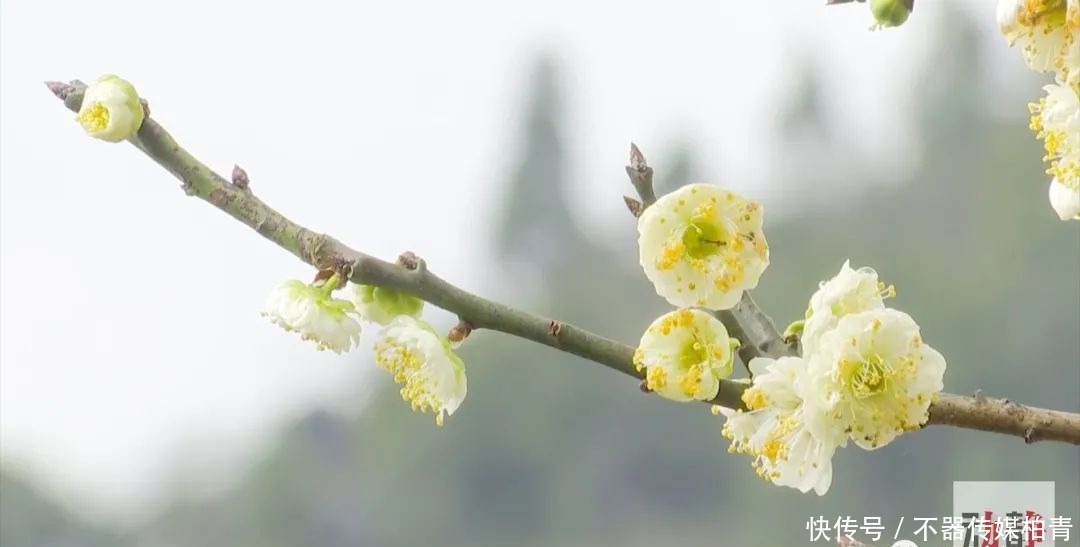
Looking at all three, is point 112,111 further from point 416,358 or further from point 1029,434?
point 1029,434

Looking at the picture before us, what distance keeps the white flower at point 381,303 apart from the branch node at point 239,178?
5 cm

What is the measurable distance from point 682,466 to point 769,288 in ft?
1.05

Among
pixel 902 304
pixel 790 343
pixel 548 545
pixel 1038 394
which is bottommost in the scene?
pixel 790 343

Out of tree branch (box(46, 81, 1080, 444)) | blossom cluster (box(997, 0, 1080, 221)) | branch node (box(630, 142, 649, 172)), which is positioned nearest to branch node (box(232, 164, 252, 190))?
tree branch (box(46, 81, 1080, 444))

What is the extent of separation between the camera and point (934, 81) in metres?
2.03

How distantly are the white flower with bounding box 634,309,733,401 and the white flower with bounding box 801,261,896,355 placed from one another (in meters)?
0.02

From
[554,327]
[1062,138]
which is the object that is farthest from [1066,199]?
[554,327]

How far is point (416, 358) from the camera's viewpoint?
1.24 feet

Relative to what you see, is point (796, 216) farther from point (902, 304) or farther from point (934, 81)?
point (934, 81)

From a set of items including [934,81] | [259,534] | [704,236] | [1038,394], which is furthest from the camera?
[934,81]

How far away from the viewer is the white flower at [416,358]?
0.38 metres

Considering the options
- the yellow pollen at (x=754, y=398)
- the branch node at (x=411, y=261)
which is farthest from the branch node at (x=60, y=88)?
the yellow pollen at (x=754, y=398)

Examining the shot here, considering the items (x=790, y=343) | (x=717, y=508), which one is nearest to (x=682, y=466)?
(x=717, y=508)

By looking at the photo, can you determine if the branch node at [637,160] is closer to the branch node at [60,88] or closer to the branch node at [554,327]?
the branch node at [554,327]
